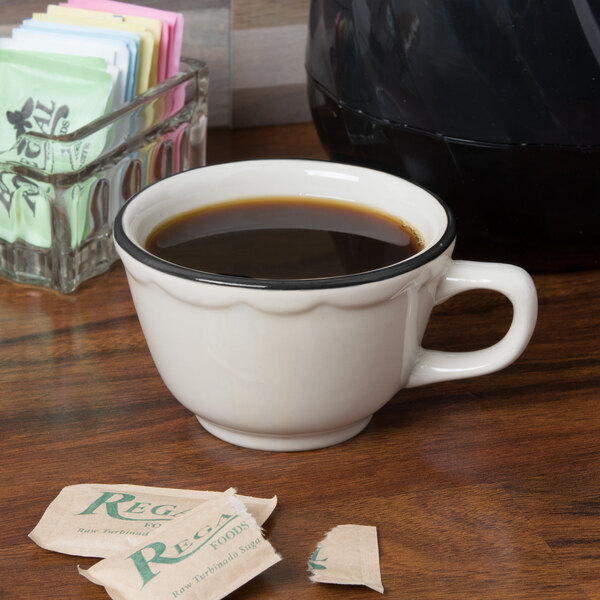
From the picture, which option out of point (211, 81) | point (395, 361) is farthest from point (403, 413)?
point (211, 81)

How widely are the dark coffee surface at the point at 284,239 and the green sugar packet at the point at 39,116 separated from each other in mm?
128

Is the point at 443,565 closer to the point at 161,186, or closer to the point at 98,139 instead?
the point at 161,186

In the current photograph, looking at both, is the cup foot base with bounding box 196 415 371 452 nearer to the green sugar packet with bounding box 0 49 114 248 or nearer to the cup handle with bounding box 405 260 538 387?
the cup handle with bounding box 405 260 538 387

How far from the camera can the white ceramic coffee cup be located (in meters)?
0.40

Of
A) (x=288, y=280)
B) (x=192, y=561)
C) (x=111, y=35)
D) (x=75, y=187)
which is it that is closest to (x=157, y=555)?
(x=192, y=561)

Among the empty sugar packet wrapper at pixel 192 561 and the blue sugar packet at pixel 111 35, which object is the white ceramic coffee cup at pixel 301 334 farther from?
the blue sugar packet at pixel 111 35

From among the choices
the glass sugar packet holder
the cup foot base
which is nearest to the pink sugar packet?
the glass sugar packet holder

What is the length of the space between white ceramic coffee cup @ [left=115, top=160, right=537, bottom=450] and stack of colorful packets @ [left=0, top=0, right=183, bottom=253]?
0.13 meters

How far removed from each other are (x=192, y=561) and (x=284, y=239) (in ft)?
0.60

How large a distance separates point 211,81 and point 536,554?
56 cm

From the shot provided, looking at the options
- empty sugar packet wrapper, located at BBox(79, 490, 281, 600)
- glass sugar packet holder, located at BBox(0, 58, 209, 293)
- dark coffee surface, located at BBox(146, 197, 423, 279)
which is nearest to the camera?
empty sugar packet wrapper, located at BBox(79, 490, 281, 600)

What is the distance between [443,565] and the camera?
15.4 inches

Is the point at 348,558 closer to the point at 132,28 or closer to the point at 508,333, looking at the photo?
the point at 508,333

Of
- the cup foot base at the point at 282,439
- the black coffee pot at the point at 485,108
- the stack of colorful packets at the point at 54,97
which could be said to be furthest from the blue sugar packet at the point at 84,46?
the cup foot base at the point at 282,439
